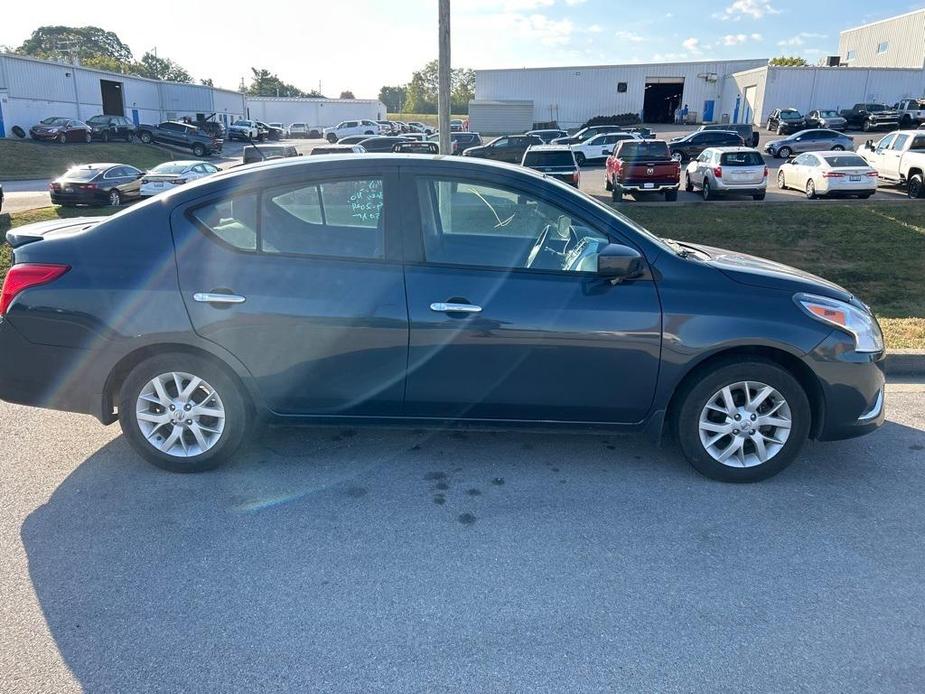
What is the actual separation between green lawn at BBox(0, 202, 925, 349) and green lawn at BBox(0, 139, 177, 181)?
60.0ft

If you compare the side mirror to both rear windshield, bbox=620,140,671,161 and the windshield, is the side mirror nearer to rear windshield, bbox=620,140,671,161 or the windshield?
rear windshield, bbox=620,140,671,161

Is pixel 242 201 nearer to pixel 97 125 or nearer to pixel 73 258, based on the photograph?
pixel 73 258

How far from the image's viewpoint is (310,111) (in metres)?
81.5

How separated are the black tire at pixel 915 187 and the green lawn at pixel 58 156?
32355mm

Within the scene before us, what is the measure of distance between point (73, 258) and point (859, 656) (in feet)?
13.7

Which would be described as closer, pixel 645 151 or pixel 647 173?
pixel 647 173

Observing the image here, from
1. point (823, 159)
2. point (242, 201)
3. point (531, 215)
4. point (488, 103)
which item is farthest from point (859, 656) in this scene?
point (488, 103)

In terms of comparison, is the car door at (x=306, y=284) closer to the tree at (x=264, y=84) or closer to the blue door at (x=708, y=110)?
the blue door at (x=708, y=110)

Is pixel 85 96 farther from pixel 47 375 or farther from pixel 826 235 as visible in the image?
pixel 47 375

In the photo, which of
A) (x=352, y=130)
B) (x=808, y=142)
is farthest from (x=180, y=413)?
(x=352, y=130)

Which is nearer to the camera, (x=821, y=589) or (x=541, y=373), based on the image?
(x=821, y=589)

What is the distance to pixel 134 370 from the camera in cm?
383

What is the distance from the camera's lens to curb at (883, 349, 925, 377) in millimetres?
5902

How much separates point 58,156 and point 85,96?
1755cm
